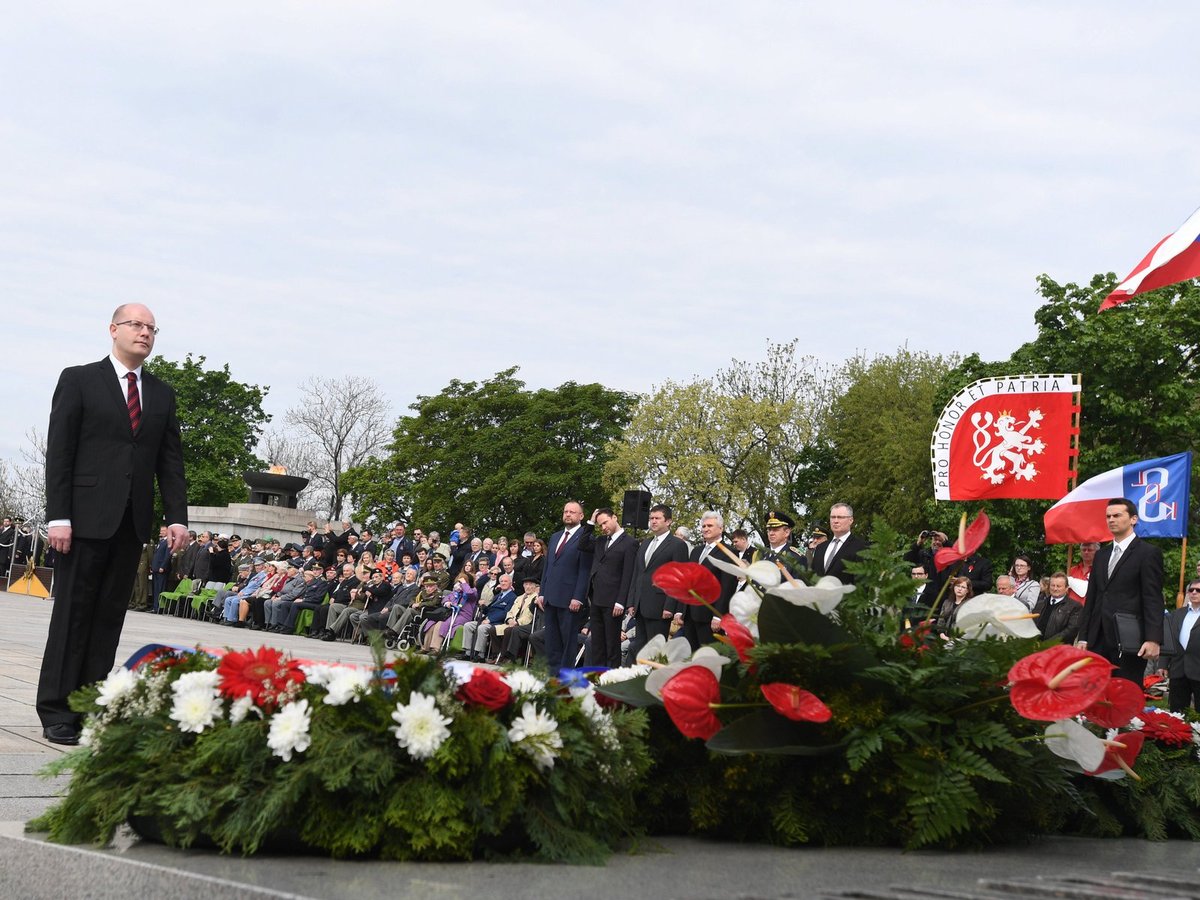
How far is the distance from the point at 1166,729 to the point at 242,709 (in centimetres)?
376

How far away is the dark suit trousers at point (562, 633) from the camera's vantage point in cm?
1719

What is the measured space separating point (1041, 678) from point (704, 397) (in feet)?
185

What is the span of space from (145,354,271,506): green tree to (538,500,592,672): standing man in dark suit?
59978mm

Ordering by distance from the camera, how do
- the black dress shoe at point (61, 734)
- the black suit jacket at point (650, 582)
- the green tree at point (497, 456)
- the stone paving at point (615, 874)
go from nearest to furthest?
the stone paving at point (615, 874)
the black dress shoe at point (61, 734)
the black suit jacket at point (650, 582)
the green tree at point (497, 456)

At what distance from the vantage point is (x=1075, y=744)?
4.30 meters

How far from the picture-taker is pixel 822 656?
13.3ft

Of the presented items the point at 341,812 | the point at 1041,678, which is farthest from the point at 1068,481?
the point at 341,812

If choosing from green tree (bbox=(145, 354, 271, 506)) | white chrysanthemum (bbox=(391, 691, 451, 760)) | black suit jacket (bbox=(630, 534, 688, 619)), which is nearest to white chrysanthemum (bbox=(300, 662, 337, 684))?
white chrysanthemum (bbox=(391, 691, 451, 760))

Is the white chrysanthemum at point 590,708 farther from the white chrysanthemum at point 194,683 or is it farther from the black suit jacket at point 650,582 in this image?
the black suit jacket at point 650,582

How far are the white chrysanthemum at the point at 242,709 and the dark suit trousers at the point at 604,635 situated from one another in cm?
1259

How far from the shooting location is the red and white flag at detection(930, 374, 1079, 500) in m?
16.4

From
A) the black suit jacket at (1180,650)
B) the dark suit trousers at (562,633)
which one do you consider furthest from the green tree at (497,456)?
the black suit jacket at (1180,650)

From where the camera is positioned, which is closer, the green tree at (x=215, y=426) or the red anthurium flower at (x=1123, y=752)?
the red anthurium flower at (x=1123, y=752)

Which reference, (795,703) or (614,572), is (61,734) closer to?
(795,703)
